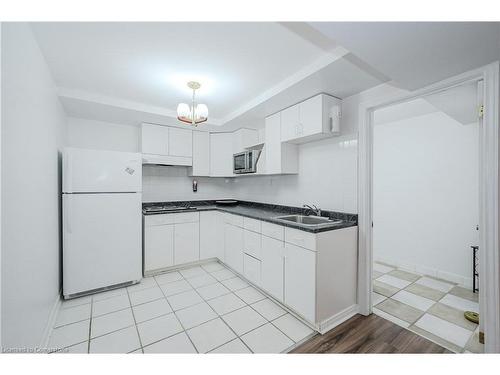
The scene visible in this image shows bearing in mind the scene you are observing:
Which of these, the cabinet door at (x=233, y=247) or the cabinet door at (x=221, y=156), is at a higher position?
the cabinet door at (x=221, y=156)

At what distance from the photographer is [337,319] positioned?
1.89 meters

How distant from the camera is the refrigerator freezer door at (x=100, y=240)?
2.24 metres

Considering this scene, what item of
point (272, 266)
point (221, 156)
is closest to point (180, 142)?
point (221, 156)

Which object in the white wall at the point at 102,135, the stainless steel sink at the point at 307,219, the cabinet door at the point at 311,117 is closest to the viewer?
the cabinet door at the point at 311,117

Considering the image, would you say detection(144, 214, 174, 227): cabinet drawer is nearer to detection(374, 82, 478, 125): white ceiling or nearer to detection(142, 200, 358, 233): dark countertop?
detection(142, 200, 358, 233): dark countertop

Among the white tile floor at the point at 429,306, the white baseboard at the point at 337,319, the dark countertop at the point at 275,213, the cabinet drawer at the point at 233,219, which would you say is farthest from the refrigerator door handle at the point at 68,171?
the white tile floor at the point at 429,306

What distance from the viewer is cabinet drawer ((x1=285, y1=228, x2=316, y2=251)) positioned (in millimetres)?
1752

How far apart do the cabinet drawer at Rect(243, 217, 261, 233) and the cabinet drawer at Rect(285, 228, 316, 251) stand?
1.56ft

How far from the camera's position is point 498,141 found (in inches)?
51.4

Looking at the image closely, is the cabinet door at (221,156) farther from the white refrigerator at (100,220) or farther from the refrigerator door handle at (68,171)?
the refrigerator door handle at (68,171)

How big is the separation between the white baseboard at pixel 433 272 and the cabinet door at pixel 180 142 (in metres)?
3.62

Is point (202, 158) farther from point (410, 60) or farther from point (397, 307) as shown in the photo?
point (397, 307)

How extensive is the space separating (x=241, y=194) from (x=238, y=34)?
2.79 meters

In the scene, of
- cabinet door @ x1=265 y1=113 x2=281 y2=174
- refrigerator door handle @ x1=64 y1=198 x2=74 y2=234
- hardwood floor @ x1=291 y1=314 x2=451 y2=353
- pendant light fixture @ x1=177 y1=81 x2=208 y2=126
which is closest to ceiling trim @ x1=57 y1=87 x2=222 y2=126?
pendant light fixture @ x1=177 y1=81 x2=208 y2=126
